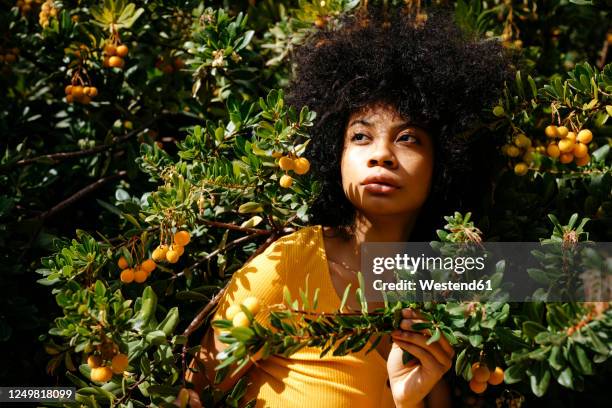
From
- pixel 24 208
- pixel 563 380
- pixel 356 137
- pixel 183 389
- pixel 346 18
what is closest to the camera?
pixel 563 380

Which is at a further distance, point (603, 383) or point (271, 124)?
point (603, 383)

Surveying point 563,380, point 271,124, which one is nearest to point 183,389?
point 271,124

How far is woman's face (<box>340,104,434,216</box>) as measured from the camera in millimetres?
1591

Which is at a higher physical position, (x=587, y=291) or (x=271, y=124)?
(x=271, y=124)

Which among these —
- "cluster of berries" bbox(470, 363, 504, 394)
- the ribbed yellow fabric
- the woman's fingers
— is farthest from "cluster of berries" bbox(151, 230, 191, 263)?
"cluster of berries" bbox(470, 363, 504, 394)

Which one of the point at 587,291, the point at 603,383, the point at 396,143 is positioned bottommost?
the point at 603,383

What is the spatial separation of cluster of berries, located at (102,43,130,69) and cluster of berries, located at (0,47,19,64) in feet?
1.10

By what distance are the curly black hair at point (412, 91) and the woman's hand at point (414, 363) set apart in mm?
380

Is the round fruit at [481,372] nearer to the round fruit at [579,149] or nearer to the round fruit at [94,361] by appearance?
the round fruit at [579,149]

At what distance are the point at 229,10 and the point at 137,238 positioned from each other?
1.02 meters

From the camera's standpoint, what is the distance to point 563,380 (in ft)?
4.02

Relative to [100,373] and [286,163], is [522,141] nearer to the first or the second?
[286,163]

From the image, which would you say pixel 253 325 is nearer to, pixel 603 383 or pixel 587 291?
pixel 587 291

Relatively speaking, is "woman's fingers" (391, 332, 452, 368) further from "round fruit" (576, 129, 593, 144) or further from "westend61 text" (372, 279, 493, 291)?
"round fruit" (576, 129, 593, 144)
